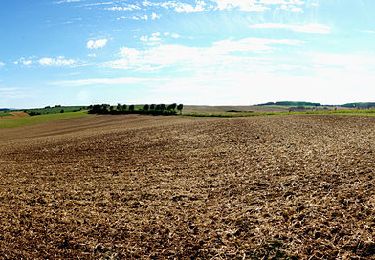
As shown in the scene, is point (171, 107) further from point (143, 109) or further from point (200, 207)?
point (200, 207)

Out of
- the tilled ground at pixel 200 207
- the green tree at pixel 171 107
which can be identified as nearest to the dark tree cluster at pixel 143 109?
the green tree at pixel 171 107

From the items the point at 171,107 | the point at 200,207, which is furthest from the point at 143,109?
the point at 200,207

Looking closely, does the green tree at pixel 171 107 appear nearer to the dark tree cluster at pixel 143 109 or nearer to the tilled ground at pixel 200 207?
the dark tree cluster at pixel 143 109

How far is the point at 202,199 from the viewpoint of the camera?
497 inches

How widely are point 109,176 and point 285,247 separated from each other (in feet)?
36.2

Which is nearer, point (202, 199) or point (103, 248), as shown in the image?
point (103, 248)

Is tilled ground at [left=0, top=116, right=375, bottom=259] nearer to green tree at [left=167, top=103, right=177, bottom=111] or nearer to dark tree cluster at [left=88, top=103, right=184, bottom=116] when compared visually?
dark tree cluster at [left=88, top=103, right=184, bottom=116]

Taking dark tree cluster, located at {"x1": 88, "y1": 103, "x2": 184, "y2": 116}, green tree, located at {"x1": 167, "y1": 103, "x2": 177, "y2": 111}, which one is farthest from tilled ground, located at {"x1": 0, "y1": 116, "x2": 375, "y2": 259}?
green tree, located at {"x1": 167, "y1": 103, "x2": 177, "y2": 111}

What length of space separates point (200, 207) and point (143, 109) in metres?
98.9

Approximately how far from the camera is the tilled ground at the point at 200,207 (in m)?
8.62

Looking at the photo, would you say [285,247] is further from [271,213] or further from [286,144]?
[286,144]

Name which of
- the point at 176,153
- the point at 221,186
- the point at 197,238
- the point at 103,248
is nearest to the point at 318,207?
the point at 197,238

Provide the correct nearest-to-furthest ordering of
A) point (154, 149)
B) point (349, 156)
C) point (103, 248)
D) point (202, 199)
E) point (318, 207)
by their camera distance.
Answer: point (103, 248) < point (318, 207) < point (202, 199) < point (349, 156) < point (154, 149)

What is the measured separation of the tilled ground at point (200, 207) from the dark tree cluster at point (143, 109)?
8296 centimetres
